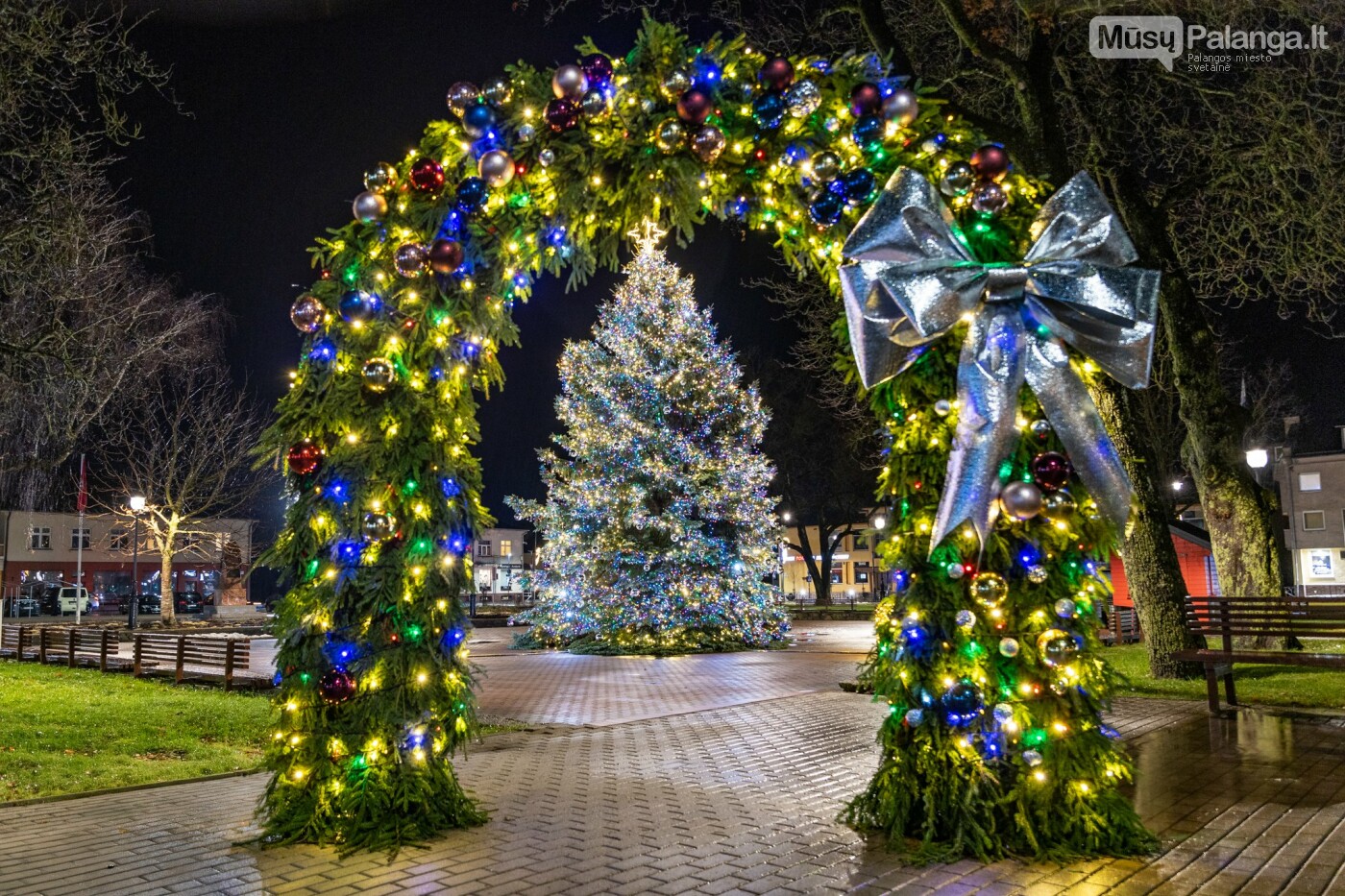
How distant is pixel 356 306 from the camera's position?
562 centimetres

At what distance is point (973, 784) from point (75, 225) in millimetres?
12732

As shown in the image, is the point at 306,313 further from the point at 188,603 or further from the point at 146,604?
the point at 146,604

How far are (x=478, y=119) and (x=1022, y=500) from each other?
3.93 metres

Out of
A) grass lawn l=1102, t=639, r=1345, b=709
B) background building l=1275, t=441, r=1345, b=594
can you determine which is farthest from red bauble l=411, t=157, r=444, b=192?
background building l=1275, t=441, r=1345, b=594

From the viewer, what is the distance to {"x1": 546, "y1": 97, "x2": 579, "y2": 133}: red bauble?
223 inches

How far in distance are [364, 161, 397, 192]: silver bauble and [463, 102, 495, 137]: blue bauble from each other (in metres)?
0.62

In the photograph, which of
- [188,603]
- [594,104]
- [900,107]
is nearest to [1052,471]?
[900,107]

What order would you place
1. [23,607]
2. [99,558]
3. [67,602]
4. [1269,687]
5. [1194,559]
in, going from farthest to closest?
[99,558] < [23,607] < [67,602] < [1194,559] < [1269,687]

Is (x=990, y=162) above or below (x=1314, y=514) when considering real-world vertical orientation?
above

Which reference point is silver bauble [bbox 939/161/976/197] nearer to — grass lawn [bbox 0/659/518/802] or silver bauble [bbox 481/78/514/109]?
silver bauble [bbox 481/78/514/109]

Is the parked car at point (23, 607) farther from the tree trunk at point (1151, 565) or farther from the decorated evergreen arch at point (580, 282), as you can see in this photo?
the tree trunk at point (1151, 565)

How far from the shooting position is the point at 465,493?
6016 mm

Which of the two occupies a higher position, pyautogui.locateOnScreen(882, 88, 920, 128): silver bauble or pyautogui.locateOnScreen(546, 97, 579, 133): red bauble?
pyautogui.locateOnScreen(546, 97, 579, 133): red bauble

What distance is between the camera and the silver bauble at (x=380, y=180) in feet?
19.5
